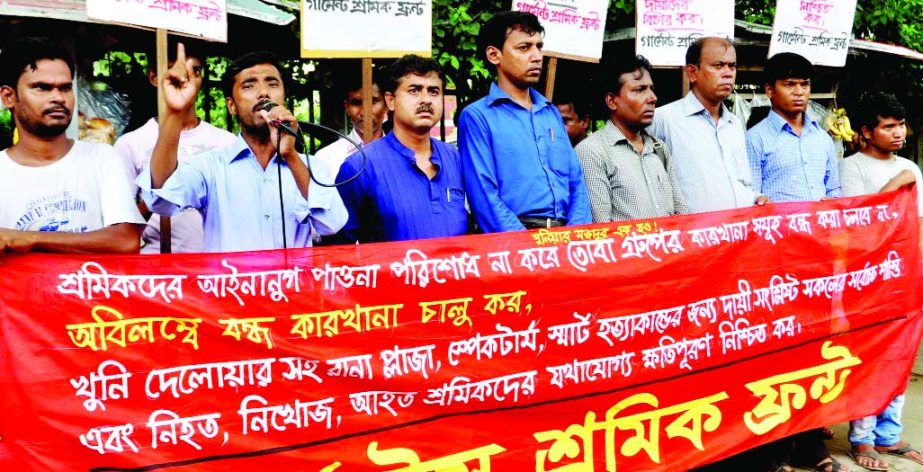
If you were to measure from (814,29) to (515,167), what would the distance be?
3.12 meters

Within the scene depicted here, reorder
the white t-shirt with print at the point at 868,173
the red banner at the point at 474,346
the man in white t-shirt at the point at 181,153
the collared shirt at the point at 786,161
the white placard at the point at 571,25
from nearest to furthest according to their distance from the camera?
the red banner at the point at 474,346, the man in white t-shirt at the point at 181,153, the collared shirt at the point at 786,161, the white t-shirt with print at the point at 868,173, the white placard at the point at 571,25

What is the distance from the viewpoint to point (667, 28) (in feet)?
16.6

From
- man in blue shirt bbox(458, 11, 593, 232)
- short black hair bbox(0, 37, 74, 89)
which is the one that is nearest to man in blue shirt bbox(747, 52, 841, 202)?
man in blue shirt bbox(458, 11, 593, 232)

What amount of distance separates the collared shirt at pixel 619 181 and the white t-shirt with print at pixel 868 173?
1.15 m

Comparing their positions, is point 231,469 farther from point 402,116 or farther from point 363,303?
point 402,116

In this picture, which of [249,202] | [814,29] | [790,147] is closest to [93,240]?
[249,202]

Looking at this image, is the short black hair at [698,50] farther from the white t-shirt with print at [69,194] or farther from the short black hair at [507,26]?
the white t-shirt with print at [69,194]

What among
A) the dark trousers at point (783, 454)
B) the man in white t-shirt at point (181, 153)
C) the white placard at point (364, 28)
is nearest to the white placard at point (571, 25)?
the white placard at point (364, 28)

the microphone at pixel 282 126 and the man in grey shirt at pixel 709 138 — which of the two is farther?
the man in grey shirt at pixel 709 138

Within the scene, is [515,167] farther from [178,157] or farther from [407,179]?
[178,157]

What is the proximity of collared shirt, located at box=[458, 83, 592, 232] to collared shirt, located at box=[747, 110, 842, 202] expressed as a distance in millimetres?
1109

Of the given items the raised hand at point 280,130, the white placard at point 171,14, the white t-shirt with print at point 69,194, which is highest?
the white placard at point 171,14

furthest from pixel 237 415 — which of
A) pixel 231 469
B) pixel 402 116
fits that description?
pixel 402 116

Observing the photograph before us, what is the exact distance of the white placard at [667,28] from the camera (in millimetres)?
5023
